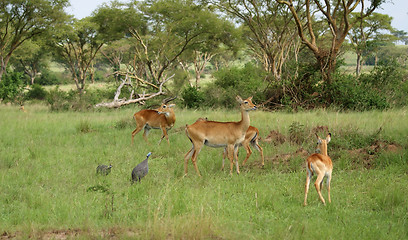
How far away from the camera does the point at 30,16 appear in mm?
20578

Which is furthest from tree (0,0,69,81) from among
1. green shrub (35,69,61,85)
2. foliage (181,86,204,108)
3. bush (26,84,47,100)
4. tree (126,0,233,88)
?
green shrub (35,69,61,85)

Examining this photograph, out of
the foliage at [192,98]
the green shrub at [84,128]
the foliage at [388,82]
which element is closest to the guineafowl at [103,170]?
the green shrub at [84,128]

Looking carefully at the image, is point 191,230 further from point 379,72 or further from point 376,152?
point 379,72

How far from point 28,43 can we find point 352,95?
74.8 ft

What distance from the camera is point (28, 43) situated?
2798 cm

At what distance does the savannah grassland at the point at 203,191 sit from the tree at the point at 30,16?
1221 centimetres

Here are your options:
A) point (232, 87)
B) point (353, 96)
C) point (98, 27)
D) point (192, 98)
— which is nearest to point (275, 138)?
point (353, 96)

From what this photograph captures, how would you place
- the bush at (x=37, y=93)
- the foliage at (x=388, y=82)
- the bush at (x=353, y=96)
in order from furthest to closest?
the bush at (x=37, y=93), the foliage at (x=388, y=82), the bush at (x=353, y=96)

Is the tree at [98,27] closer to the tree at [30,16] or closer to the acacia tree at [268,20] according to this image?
the tree at [30,16]

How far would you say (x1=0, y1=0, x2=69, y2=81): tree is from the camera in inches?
789

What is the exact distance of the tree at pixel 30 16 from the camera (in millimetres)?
20031

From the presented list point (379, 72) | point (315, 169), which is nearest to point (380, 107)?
point (379, 72)

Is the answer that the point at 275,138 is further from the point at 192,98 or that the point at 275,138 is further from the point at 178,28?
the point at 178,28

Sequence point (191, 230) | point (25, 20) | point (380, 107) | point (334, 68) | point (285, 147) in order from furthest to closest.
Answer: point (25, 20)
point (334, 68)
point (380, 107)
point (285, 147)
point (191, 230)
